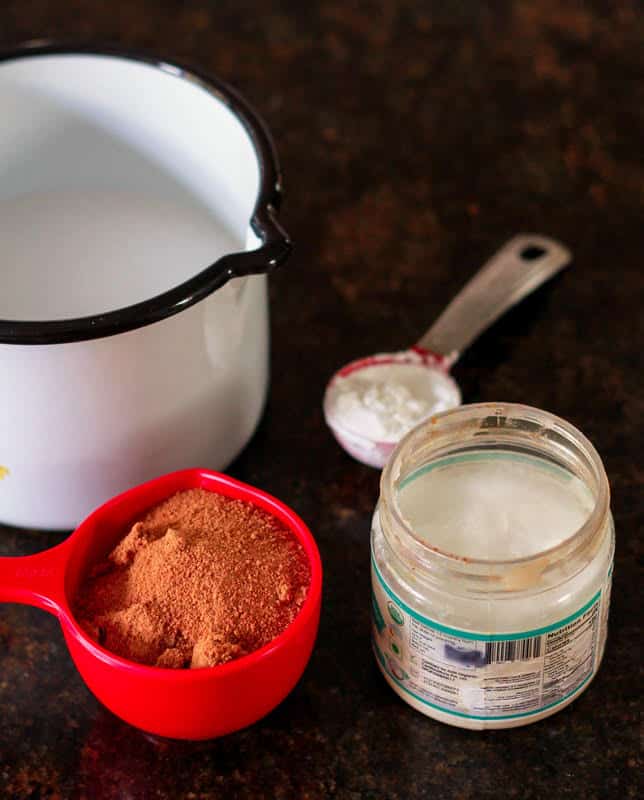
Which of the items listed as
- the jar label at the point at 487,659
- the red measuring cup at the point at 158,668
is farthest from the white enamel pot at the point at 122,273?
the jar label at the point at 487,659

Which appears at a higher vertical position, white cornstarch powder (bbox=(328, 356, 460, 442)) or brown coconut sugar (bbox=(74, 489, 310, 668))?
brown coconut sugar (bbox=(74, 489, 310, 668))

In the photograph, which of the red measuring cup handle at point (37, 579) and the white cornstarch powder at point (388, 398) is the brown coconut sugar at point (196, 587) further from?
the white cornstarch powder at point (388, 398)

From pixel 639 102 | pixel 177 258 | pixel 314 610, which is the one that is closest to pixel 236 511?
pixel 314 610

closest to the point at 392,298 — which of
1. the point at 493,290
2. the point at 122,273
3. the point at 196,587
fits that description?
the point at 493,290

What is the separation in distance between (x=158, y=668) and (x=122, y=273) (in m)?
0.32

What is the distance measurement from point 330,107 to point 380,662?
2.34 ft

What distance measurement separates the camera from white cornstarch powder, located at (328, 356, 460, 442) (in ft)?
2.74

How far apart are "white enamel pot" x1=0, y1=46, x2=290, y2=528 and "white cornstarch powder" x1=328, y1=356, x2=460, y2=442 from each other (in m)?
0.07

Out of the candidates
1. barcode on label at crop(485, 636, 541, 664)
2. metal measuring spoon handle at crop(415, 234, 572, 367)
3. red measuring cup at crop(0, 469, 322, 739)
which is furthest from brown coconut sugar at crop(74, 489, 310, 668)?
metal measuring spoon handle at crop(415, 234, 572, 367)

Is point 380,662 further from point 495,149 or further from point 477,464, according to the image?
point 495,149

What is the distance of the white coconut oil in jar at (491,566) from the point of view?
62 centimetres

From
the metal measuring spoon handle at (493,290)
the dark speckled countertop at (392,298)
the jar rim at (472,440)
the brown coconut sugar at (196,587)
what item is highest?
the jar rim at (472,440)

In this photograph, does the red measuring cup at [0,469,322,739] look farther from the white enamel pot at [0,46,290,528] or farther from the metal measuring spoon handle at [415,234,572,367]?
the metal measuring spoon handle at [415,234,572,367]

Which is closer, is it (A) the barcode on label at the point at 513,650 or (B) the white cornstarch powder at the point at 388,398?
(A) the barcode on label at the point at 513,650
